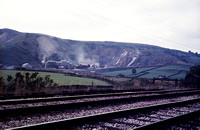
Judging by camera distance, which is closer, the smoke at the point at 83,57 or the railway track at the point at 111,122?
the railway track at the point at 111,122

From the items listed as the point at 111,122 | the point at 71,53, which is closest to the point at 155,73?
the point at 111,122

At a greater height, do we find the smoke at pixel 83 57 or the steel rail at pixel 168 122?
the smoke at pixel 83 57

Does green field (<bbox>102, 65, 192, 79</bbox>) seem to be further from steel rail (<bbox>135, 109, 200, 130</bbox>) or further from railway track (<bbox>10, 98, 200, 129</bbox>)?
railway track (<bbox>10, 98, 200, 129</bbox>)

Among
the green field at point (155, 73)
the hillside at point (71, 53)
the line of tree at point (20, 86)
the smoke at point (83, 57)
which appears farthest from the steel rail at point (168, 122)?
the smoke at point (83, 57)

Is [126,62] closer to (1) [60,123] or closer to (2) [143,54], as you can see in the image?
(2) [143,54]

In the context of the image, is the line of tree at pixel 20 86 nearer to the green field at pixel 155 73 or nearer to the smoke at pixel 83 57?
the green field at pixel 155 73

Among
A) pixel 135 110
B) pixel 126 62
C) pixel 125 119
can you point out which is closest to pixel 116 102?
pixel 135 110

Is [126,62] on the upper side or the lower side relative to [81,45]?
lower

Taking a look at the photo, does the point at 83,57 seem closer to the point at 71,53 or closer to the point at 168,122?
the point at 71,53
